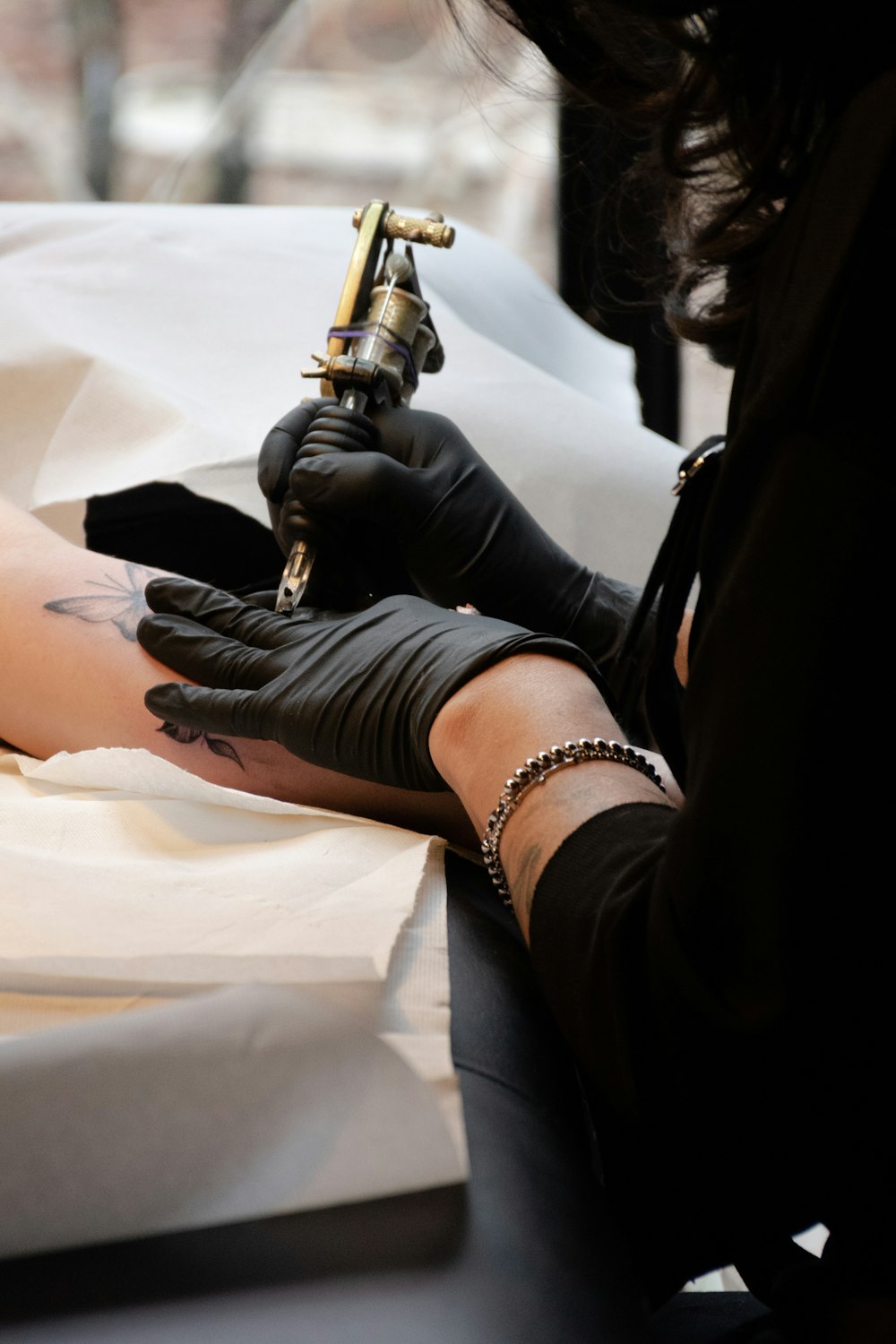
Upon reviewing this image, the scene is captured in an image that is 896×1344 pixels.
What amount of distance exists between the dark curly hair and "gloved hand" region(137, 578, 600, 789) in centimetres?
23

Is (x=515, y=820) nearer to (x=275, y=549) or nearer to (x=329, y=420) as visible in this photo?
(x=329, y=420)

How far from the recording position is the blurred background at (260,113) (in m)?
1.90

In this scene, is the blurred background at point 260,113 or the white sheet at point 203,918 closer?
the white sheet at point 203,918

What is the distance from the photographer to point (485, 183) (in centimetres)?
222

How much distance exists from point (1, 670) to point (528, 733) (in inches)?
18.1

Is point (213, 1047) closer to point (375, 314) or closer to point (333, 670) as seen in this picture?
point (333, 670)

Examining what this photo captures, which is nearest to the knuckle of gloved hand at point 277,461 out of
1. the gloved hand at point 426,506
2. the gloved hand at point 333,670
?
the gloved hand at point 426,506

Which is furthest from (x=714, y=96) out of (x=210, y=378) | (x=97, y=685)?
(x=210, y=378)

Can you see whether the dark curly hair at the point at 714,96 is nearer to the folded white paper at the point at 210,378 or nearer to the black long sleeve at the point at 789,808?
the black long sleeve at the point at 789,808

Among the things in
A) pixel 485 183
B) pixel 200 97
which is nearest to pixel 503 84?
pixel 200 97

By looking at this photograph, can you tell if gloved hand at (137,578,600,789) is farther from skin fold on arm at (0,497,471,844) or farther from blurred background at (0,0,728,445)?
blurred background at (0,0,728,445)

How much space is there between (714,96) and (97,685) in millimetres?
563

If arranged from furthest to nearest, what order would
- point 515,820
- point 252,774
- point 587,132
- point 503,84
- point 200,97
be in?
point 587,132 → point 200,97 → point 252,774 → point 503,84 → point 515,820

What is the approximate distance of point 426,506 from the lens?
93 cm
